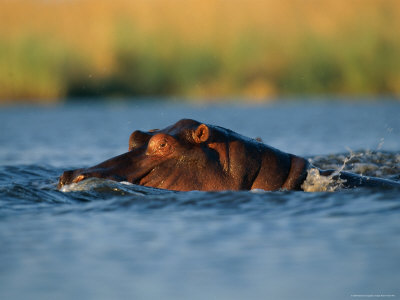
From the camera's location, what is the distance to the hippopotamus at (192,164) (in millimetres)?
8172

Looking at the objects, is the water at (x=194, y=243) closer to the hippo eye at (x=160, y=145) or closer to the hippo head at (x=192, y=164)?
the hippo head at (x=192, y=164)

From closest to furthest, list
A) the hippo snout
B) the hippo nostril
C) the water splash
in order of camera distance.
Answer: the hippo nostril
the hippo snout
the water splash

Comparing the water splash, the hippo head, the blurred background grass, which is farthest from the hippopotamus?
the blurred background grass

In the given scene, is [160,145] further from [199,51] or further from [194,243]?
[199,51]

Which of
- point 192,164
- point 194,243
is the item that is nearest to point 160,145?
point 192,164

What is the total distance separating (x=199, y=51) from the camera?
285 ft

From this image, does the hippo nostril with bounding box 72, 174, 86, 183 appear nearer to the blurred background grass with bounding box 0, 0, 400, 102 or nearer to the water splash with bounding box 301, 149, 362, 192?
the water splash with bounding box 301, 149, 362, 192

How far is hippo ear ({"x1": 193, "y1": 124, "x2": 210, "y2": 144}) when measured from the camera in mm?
8168

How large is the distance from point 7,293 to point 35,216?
2.34 meters

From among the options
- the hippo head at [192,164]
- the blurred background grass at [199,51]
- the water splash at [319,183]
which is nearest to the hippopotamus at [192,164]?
the hippo head at [192,164]

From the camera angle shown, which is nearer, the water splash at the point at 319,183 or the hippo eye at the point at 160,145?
the hippo eye at the point at 160,145

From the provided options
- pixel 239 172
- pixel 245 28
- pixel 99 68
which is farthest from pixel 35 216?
pixel 245 28

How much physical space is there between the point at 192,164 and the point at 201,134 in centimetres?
35

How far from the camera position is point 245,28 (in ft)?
317
